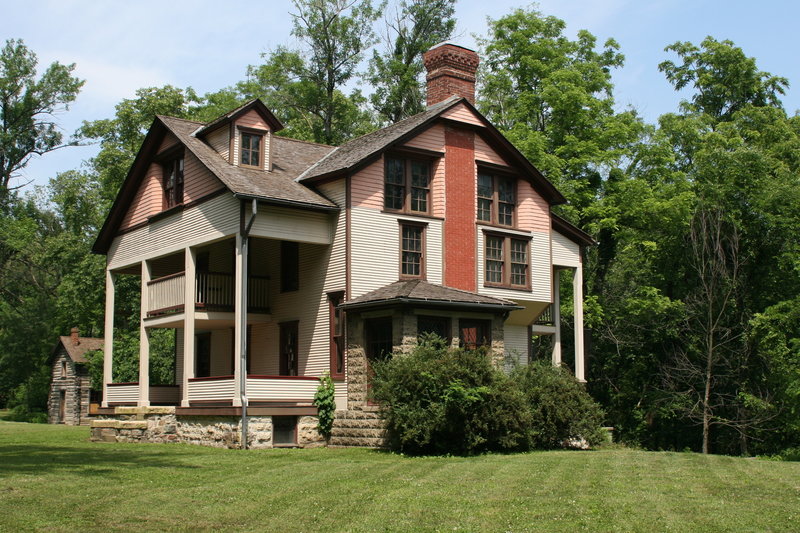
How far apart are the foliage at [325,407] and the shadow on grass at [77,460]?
4.11 metres

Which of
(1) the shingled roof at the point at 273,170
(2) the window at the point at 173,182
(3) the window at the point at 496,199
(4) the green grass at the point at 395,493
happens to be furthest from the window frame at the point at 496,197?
(4) the green grass at the point at 395,493

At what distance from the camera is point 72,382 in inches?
1898

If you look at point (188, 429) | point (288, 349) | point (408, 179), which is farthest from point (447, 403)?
point (408, 179)

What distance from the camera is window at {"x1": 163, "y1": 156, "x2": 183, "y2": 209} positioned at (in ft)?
91.2

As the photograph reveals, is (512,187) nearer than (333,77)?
Yes

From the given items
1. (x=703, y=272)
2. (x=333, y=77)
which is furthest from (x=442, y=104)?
(x=333, y=77)

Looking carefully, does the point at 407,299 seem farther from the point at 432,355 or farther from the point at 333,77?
the point at 333,77

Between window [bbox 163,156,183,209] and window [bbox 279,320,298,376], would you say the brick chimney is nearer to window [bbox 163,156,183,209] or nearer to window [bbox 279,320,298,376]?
window [bbox 163,156,183,209]

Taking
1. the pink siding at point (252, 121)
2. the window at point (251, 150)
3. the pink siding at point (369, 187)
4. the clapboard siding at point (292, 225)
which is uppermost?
the pink siding at point (252, 121)

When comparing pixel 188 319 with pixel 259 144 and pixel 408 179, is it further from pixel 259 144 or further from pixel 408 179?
pixel 408 179

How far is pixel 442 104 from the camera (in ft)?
92.0

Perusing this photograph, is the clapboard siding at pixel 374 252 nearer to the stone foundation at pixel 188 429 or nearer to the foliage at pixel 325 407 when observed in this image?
the foliage at pixel 325 407

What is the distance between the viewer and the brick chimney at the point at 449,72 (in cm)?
2939

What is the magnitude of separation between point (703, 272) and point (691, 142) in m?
9.25
